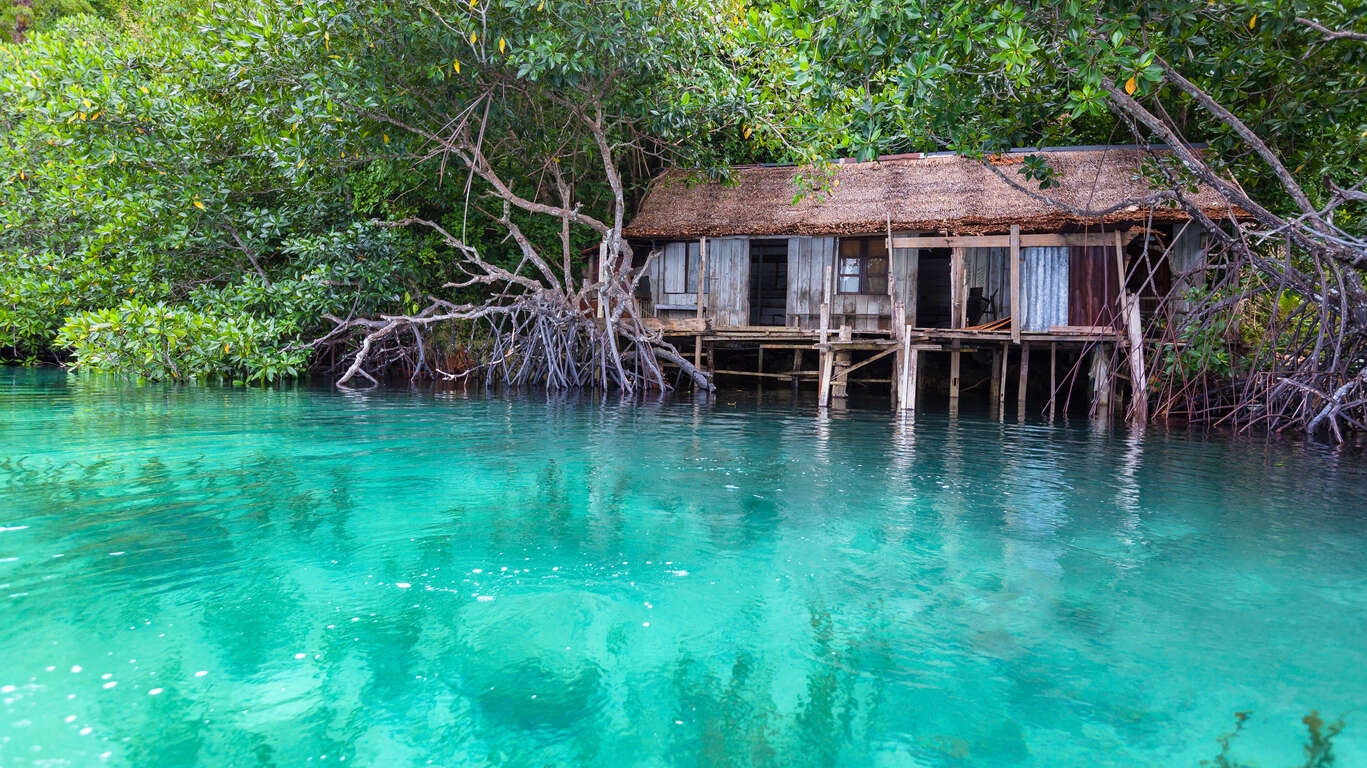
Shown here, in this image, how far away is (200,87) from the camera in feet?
43.5

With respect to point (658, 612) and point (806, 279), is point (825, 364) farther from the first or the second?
point (658, 612)

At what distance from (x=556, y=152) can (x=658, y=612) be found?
1267 cm

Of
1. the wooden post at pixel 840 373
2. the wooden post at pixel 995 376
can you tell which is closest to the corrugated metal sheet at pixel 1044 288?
the wooden post at pixel 995 376

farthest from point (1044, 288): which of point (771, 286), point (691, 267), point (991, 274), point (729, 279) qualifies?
point (771, 286)

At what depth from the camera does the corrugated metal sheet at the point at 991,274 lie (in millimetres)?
15406

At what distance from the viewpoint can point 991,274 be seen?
51.0 ft

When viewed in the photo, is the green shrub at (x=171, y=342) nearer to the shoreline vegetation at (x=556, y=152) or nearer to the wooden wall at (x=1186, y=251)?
the shoreline vegetation at (x=556, y=152)

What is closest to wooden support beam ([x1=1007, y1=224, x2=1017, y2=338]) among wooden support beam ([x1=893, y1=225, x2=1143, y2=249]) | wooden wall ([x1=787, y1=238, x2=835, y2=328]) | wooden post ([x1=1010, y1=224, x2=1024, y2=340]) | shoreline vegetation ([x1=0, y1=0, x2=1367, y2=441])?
wooden post ([x1=1010, y1=224, x2=1024, y2=340])

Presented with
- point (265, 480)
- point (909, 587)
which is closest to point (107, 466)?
point (265, 480)

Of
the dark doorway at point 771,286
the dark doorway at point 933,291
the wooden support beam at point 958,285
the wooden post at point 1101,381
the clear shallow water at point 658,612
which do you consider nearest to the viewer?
the clear shallow water at point 658,612

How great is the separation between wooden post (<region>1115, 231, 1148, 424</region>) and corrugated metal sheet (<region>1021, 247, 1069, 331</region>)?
119 cm

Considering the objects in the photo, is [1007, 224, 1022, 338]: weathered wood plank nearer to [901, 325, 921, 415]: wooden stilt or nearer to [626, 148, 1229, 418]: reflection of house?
[626, 148, 1229, 418]: reflection of house

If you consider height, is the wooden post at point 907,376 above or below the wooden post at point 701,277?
below

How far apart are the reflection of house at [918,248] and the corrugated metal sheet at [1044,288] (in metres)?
0.02
